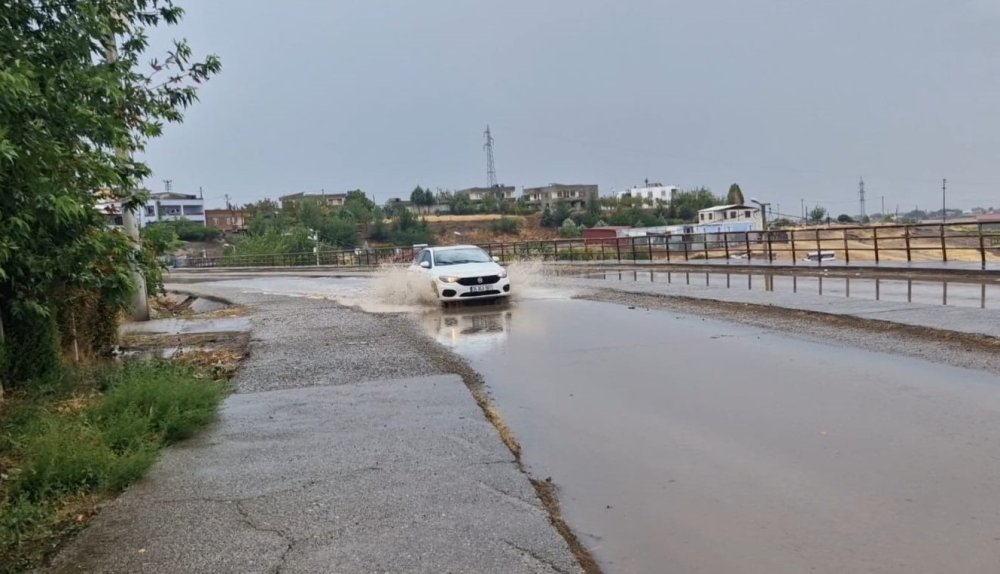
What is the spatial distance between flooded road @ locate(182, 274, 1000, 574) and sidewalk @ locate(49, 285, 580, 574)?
424mm

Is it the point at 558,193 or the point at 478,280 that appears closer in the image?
the point at 478,280

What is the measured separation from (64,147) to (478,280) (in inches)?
451

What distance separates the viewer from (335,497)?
15.8 feet

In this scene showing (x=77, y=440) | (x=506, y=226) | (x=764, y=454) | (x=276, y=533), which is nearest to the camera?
(x=276, y=533)

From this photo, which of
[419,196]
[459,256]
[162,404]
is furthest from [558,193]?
[162,404]

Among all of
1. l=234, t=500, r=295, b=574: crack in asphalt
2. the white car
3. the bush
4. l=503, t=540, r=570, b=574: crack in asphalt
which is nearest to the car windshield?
the white car

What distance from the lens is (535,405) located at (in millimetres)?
7285

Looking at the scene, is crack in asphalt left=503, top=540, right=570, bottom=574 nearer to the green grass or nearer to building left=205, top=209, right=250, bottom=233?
the green grass

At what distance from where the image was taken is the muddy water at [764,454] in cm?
397

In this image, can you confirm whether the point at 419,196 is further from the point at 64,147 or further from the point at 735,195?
the point at 64,147

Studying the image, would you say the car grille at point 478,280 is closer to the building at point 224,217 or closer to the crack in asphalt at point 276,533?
the crack in asphalt at point 276,533

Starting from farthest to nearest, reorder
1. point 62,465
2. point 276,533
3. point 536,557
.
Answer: point 62,465 → point 276,533 → point 536,557

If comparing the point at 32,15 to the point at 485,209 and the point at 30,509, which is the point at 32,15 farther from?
the point at 485,209

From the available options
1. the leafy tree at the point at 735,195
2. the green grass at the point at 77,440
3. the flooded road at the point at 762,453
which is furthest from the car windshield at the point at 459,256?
the leafy tree at the point at 735,195
